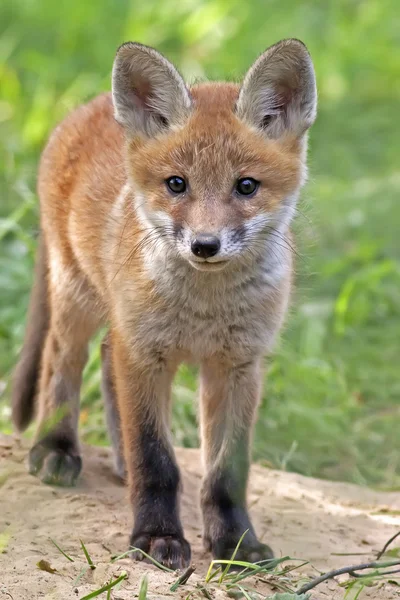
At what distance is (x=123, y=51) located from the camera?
414 centimetres

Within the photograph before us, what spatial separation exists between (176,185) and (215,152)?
19 centimetres

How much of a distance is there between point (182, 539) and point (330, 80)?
746 cm

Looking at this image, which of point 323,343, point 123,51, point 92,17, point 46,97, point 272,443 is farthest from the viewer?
point 92,17

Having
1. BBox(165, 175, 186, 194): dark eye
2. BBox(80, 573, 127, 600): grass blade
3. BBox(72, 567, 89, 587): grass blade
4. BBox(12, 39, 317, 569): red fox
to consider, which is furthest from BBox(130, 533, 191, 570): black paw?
BBox(165, 175, 186, 194): dark eye

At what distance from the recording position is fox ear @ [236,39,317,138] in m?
4.09

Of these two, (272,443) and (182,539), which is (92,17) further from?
(182,539)

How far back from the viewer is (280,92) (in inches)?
168

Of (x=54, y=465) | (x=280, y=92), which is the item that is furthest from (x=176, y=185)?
(x=54, y=465)

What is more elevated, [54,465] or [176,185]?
[176,185]

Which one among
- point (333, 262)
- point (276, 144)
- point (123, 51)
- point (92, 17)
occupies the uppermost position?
point (92, 17)

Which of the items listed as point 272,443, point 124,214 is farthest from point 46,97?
point 124,214

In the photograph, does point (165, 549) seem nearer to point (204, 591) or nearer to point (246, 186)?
point (204, 591)

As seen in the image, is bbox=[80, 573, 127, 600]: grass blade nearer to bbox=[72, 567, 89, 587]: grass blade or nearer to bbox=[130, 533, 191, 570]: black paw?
bbox=[72, 567, 89, 587]: grass blade

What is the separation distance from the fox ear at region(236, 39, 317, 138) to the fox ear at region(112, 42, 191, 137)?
25 cm
